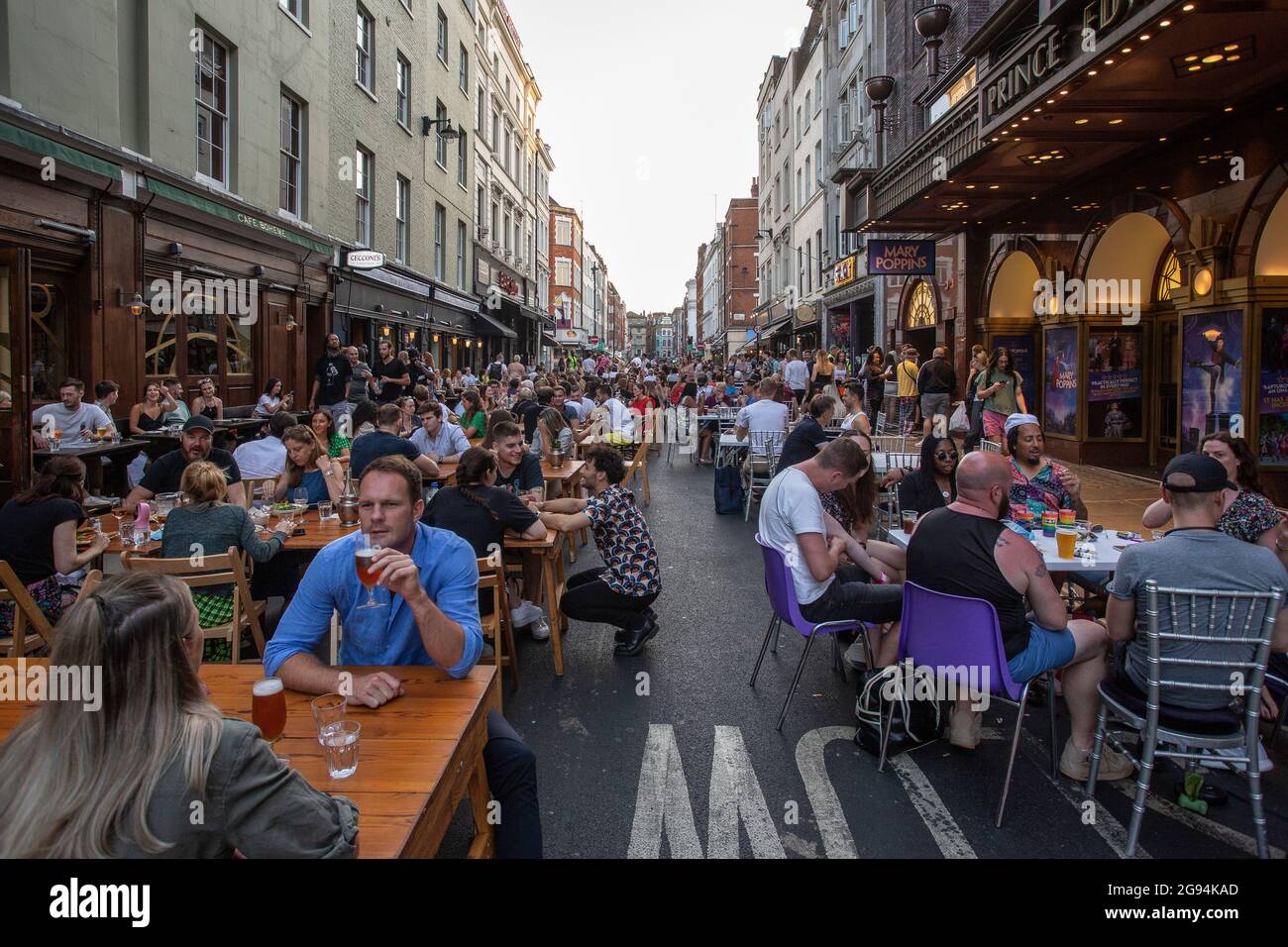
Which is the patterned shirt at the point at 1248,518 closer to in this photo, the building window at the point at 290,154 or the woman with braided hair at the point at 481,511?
the woman with braided hair at the point at 481,511

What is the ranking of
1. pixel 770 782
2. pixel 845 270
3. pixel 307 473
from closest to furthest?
pixel 770 782, pixel 307 473, pixel 845 270

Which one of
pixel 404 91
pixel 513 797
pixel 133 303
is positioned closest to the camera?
pixel 513 797

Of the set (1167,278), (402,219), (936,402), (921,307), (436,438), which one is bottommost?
(436,438)

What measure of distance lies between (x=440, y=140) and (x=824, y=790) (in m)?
26.3

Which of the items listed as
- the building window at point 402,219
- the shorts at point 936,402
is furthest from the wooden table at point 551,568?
the building window at point 402,219

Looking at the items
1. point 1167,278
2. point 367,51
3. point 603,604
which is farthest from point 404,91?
point 603,604

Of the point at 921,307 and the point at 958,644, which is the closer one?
the point at 958,644

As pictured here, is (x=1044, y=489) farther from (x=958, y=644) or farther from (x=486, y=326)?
(x=486, y=326)

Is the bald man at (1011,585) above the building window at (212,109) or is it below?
below

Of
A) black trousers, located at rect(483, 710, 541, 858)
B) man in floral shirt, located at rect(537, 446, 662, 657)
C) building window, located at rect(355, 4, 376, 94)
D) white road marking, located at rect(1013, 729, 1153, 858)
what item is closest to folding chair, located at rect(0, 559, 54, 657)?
black trousers, located at rect(483, 710, 541, 858)

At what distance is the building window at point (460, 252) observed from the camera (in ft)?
95.9

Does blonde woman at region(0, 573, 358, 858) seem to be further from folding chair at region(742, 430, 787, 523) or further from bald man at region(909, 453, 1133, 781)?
folding chair at region(742, 430, 787, 523)

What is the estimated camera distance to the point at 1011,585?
394 centimetres

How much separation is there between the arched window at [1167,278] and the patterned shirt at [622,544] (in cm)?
1113
